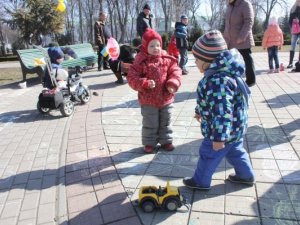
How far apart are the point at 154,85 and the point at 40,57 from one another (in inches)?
315

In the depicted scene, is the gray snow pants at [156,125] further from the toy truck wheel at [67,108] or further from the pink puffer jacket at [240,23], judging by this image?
the pink puffer jacket at [240,23]

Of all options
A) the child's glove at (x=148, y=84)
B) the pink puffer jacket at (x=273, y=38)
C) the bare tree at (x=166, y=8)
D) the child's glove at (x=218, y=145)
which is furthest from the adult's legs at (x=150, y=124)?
the bare tree at (x=166, y=8)

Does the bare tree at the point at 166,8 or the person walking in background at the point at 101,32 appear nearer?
the person walking in background at the point at 101,32

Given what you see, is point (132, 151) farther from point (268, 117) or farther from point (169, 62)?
point (268, 117)

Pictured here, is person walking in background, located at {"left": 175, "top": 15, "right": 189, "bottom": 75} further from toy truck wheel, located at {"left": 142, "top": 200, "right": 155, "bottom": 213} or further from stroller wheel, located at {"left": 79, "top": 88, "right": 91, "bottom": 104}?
toy truck wheel, located at {"left": 142, "top": 200, "right": 155, "bottom": 213}

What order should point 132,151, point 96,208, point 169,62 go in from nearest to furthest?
point 96,208 → point 169,62 → point 132,151

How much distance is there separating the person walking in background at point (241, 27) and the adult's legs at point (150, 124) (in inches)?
122

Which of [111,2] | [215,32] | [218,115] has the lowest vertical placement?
[218,115]

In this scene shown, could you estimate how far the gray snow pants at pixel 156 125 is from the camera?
13.4 ft

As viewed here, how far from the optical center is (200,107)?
2.95 m

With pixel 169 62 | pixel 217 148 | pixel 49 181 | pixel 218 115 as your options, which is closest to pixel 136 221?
pixel 217 148

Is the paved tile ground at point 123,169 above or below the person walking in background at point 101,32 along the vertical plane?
below

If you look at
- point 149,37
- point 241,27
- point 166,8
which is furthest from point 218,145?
point 166,8

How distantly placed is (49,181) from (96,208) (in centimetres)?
90
